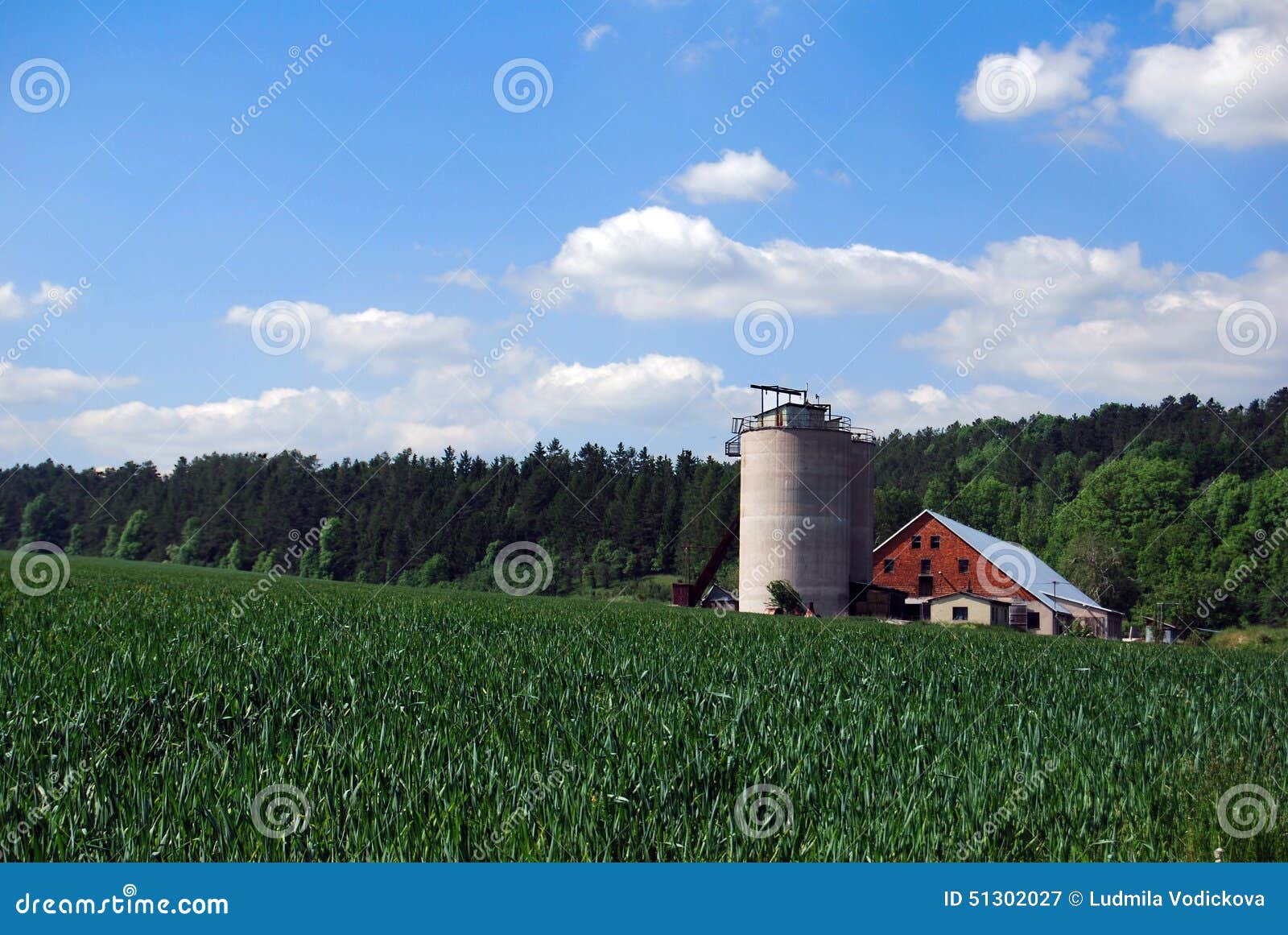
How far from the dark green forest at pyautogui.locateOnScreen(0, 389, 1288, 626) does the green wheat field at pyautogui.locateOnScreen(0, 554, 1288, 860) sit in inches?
2580

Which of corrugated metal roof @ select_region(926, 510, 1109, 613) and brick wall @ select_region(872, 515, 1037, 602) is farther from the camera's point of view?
corrugated metal roof @ select_region(926, 510, 1109, 613)

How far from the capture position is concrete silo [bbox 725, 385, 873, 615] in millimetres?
43406

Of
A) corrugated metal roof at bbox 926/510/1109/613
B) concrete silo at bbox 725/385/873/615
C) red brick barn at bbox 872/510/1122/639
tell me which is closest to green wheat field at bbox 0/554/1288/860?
concrete silo at bbox 725/385/873/615

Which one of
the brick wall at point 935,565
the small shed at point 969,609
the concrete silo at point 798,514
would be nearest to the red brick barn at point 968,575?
the brick wall at point 935,565

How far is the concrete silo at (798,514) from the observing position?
1709 inches

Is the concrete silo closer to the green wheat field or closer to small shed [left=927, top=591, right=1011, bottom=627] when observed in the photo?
small shed [left=927, top=591, right=1011, bottom=627]

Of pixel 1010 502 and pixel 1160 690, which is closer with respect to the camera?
pixel 1160 690

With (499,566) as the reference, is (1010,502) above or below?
above

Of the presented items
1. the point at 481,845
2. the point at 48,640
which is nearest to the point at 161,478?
the point at 48,640

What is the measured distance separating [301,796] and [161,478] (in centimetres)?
14239

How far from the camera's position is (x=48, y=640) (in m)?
10.9

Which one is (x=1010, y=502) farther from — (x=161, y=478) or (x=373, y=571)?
(x=161, y=478)

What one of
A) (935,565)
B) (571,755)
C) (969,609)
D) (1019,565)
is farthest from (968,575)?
(571,755)

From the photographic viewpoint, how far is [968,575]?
5484cm
